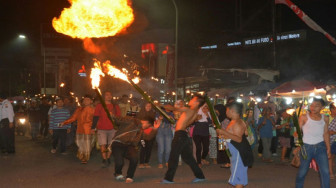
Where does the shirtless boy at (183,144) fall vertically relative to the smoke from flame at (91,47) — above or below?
below

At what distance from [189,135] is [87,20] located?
4919 mm

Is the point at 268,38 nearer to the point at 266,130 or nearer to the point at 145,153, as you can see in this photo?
the point at 266,130

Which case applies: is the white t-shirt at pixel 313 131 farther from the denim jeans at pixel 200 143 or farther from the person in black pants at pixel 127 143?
the denim jeans at pixel 200 143

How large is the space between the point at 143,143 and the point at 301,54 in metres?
A: 20.3

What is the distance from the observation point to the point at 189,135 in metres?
11.6

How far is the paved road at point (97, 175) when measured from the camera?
8.63m

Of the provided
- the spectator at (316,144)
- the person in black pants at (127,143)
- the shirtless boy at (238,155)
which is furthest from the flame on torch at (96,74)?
the spectator at (316,144)

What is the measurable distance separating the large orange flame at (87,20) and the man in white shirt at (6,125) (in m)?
2.64

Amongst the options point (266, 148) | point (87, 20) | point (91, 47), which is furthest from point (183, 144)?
point (91, 47)

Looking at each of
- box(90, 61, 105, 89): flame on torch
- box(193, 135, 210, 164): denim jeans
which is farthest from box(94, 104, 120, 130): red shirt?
box(193, 135, 210, 164): denim jeans

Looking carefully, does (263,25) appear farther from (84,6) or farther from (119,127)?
(119,127)

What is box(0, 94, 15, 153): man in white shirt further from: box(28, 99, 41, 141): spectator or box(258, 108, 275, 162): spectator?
box(258, 108, 275, 162): spectator

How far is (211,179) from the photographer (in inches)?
365

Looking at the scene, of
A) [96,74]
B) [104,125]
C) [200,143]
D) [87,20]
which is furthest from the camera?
[87,20]
